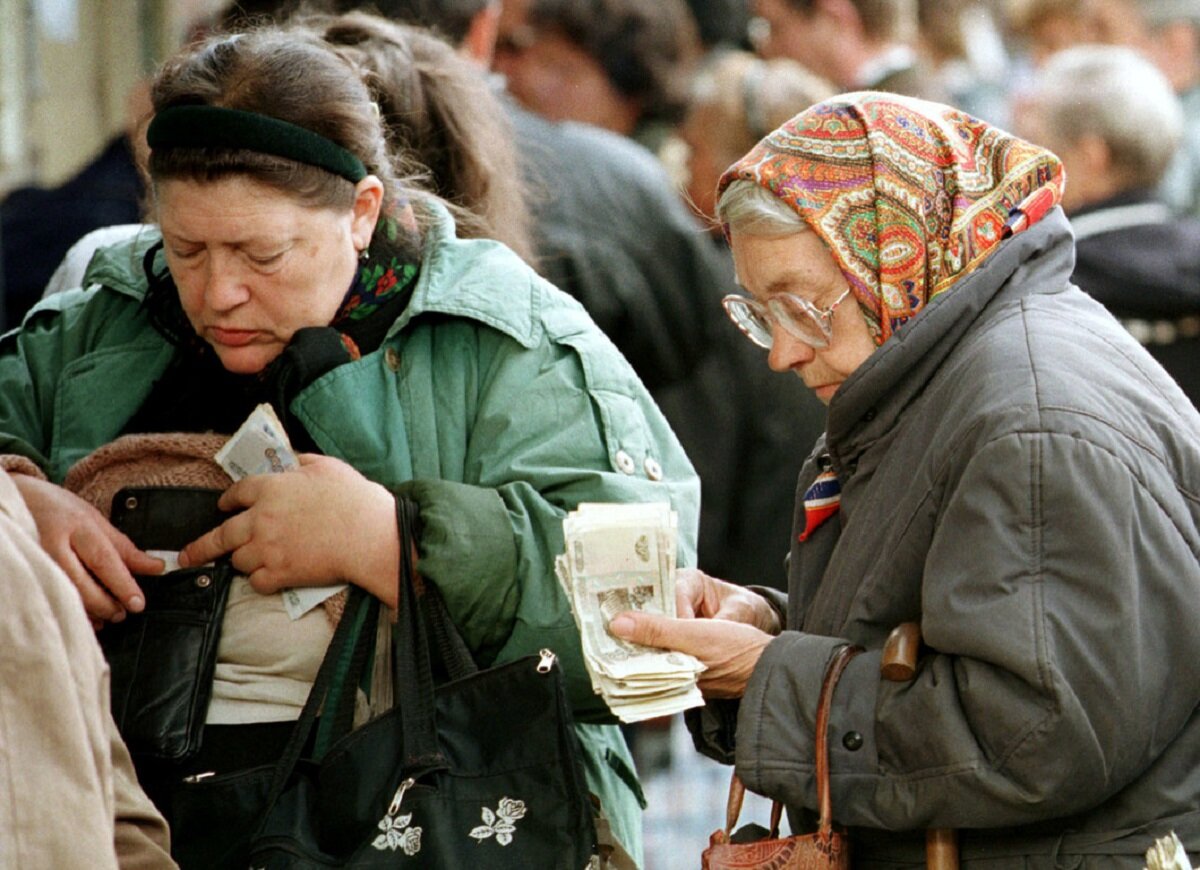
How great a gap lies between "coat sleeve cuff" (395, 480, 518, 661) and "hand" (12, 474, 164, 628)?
1.41 feet

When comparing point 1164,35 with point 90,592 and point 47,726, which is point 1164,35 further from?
point 47,726

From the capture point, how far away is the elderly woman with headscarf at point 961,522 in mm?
2492

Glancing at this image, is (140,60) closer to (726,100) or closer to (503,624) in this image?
(726,100)

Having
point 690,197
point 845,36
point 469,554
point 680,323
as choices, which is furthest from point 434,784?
point 845,36

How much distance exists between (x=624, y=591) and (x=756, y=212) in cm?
60

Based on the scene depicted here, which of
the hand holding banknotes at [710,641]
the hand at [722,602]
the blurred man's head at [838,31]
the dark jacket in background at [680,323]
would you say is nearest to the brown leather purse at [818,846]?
the hand holding banknotes at [710,641]

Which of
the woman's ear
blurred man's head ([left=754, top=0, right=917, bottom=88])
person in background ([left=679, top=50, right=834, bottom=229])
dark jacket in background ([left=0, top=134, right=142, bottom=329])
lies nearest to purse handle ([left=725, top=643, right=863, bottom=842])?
the woman's ear

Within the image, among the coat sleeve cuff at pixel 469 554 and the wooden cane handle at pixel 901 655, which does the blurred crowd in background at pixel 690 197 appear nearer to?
the coat sleeve cuff at pixel 469 554

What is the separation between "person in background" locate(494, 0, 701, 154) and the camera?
591 cm

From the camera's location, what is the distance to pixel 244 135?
3.03 meters

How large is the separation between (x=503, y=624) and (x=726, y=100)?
317cm

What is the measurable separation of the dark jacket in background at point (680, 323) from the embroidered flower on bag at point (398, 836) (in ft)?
5.88

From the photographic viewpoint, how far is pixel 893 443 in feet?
9.20

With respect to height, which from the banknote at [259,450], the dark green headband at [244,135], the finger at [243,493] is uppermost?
the dark green headband at [244,135]
